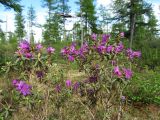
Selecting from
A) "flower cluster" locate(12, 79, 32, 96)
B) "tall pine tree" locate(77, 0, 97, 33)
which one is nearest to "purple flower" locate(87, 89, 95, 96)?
"flower cluster" locate(12, 79, 32, 96)

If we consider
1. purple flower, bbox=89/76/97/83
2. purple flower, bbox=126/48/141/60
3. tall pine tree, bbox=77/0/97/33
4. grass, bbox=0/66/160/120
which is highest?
tall pine tree, bbox=77/0/97/33

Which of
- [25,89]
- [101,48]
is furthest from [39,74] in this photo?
[101,48]

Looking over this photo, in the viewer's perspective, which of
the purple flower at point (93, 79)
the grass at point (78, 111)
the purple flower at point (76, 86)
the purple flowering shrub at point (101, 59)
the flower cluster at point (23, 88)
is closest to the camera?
the flower cluster at point (23, 88)

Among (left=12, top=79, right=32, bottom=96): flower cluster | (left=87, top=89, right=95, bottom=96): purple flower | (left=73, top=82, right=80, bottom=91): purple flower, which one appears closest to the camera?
(left=12, top=79, right=32, bottom=96): flower cluster

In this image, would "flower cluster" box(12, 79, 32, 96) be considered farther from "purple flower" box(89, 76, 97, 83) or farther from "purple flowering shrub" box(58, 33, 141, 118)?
"purple flower" box(89, 76, 97, 83)

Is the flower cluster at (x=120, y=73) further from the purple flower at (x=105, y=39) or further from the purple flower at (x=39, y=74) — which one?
the purple flower at (x=39, y=74)

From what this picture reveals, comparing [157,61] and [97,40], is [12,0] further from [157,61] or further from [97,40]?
[97,40]

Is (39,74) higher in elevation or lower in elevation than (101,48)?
lower

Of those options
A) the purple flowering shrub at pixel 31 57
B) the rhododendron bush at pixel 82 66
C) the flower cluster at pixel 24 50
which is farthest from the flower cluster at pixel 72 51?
the flower cluster at pixel 24 50

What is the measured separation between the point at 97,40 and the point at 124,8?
1296 inches

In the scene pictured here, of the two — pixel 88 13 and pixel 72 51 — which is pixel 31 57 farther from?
pixel 88 13

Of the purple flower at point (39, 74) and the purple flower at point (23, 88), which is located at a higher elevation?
the purple flower at point (39, 74)

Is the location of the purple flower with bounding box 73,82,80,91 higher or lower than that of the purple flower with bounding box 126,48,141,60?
lower

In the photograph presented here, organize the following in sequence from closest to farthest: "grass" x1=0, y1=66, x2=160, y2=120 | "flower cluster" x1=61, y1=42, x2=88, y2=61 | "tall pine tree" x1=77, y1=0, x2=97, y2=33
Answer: "flower cluster" x1=61, y1=42, x2=88, y2=61 → "grass" x1=0, y1=66, x2=160, y2=120 → "tall pine tree" x1=77, y1=0, x2=97, y2=33
